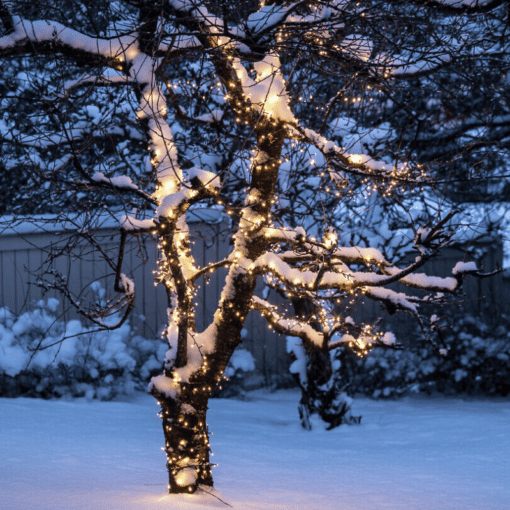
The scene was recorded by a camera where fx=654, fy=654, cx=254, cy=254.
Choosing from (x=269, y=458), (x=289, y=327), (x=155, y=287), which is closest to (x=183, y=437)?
(x=289, y=327)

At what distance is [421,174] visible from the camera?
14.2ft

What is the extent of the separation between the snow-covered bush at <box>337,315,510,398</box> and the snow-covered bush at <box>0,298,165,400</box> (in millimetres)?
2862

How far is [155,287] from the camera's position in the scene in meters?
8.77

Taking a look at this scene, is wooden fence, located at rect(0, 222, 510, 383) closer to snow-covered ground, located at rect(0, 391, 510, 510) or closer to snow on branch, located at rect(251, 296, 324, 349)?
snow-covered ground, located at rect(0, 391, 510, 510)

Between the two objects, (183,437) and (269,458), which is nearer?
(183,437)

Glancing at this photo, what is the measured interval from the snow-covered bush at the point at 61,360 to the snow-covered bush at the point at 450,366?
2862 mm

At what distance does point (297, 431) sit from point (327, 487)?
230cm

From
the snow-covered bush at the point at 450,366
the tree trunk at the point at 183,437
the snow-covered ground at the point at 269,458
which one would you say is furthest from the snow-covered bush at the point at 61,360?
the tree trunk at the point at 183,437

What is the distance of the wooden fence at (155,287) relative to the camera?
824 cm

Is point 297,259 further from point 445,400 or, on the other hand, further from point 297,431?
point 445,400

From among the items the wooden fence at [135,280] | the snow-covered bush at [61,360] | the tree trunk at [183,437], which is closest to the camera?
the tree trunk at [183,437]

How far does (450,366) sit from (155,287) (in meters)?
4.06

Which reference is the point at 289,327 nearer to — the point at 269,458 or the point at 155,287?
the point at 269,458

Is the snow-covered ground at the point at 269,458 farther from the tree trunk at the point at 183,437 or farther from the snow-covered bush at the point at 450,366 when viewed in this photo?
the snow-covered bush at the point at 450,366
